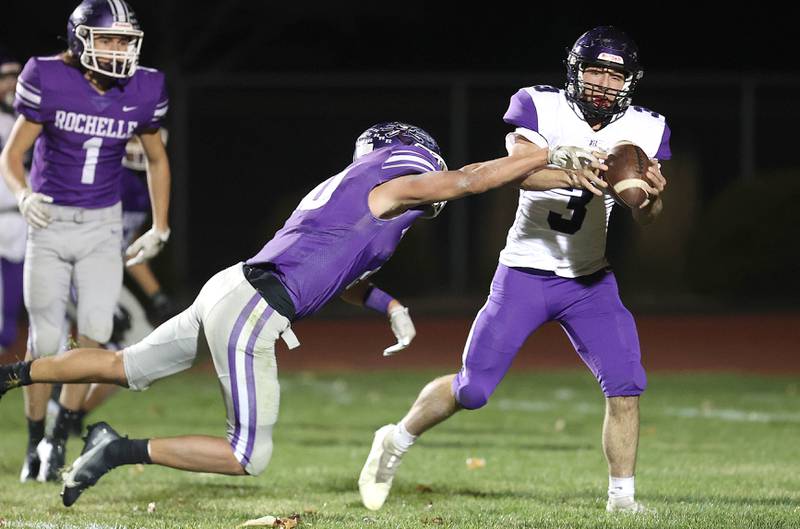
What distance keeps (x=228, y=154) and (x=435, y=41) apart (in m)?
8.11

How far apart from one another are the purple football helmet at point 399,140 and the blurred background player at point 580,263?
0.36 m

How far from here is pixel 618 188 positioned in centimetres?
475

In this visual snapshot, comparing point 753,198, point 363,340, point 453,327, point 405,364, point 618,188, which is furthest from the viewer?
point 753,198

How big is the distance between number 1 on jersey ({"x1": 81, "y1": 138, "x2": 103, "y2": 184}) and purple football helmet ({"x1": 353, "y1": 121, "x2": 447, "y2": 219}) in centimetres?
152

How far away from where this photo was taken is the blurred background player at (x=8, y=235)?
7367mm

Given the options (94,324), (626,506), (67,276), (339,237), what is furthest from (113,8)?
(626,506)

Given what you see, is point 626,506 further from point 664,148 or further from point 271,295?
point 271,295

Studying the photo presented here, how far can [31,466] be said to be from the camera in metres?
6.11

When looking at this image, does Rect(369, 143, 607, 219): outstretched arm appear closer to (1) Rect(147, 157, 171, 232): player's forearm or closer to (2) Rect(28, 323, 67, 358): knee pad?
(1) Rect(147, 157, 171, 232): player's forearm

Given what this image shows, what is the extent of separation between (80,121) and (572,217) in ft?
7.16

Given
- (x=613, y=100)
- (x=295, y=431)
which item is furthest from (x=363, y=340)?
(x=613, y=100)

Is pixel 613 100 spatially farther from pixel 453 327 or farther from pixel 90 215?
pixel 453 327

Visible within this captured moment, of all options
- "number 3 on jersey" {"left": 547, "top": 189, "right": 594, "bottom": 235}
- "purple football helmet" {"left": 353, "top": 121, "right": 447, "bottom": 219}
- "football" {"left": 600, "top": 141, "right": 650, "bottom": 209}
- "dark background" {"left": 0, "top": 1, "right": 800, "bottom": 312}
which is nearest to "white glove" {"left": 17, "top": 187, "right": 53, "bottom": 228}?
"purple football helmet" {"left": 353, "top": 121, "right": 447, "bottom": 219}

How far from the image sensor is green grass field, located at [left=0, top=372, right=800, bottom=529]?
5148 mm
